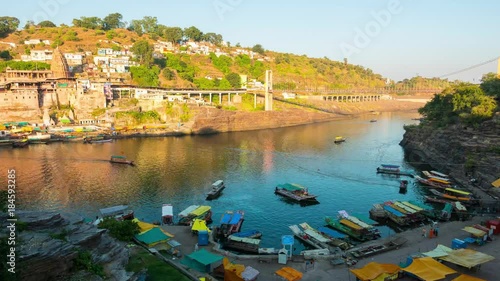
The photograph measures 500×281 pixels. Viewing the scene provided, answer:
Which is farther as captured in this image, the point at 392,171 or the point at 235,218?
the point at 392,171

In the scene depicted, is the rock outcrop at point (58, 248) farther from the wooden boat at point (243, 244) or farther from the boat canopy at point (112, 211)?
the boat canopy at point (112, 211)

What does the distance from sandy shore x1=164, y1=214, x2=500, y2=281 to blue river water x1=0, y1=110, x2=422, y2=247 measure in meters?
3.91

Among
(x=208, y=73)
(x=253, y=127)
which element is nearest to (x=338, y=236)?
(x=253, y=127)

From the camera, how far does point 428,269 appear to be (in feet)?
58.0

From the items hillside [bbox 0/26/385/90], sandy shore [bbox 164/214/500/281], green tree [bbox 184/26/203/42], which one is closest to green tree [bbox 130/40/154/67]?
hillside [bbox 0/26/385/90]

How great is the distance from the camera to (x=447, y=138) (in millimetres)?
45906

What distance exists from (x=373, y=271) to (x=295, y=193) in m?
16.2

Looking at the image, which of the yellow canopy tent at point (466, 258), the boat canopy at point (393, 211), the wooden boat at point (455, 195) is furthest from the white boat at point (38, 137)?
the yellow canopy tent at point (466, 258)

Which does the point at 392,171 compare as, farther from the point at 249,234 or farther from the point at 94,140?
the point at 94,140

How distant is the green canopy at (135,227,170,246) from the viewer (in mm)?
21031

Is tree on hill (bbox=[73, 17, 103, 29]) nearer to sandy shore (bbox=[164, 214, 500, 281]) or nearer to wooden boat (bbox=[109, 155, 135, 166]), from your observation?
wooden boat (bbox=[109, 155, 135, 166])

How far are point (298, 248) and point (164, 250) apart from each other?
885cm

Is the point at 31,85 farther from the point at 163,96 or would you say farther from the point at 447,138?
the point at 447,138

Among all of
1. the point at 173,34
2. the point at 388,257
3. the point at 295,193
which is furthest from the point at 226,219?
the point at 173,34
